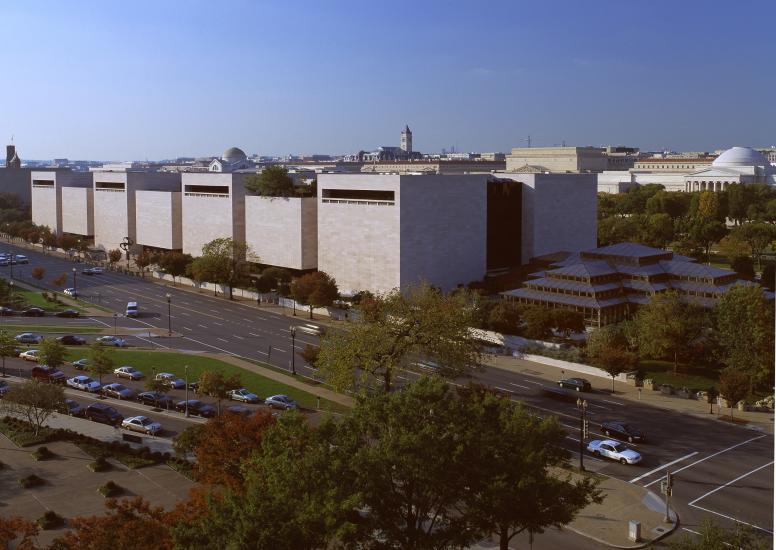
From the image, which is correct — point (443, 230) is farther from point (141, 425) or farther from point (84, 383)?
point (141, 425)

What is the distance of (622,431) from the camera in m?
45.3

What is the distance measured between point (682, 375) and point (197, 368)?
3638cm

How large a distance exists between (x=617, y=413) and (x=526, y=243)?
46.3 metres

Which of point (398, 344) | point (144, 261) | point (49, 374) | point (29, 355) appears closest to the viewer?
point (398, 344)

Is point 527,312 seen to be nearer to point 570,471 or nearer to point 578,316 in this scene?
point 578,316

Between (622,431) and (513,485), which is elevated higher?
(513,485)

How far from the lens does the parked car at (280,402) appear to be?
50.4 meters

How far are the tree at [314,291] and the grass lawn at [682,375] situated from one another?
3244 centimetres

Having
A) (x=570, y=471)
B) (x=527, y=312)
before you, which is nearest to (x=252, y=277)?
(x=527, y=312)

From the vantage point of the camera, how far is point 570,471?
3994 cm

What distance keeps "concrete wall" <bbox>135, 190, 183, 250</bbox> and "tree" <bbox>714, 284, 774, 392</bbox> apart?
87126 mm

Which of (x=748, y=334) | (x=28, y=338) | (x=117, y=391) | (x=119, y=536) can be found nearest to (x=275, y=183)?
(x=28, y=338)

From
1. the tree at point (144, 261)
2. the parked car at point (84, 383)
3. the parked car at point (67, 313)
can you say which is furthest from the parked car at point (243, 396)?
the tree at point (144, 261)

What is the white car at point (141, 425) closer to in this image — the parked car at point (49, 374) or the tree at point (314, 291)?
the parked car at point (49, 374)
